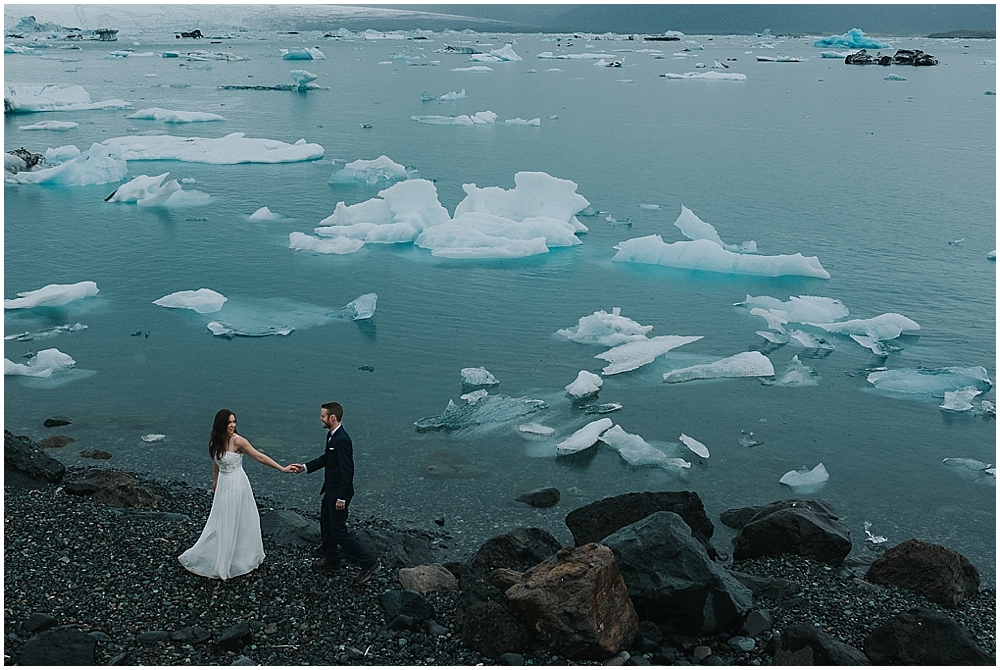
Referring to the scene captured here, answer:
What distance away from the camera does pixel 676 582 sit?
619cm

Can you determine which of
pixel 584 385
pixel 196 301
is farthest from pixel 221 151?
pixel 584 385

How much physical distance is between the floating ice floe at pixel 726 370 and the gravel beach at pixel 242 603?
4.04 meters

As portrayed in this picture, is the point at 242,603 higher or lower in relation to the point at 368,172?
higher

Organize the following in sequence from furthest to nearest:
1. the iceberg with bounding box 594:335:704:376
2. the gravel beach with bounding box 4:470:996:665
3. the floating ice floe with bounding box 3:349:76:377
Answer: the iceberg with bounding box 594:335:704:376, the floating ice floe with bounding box 3:349:76:377, the gravel beach with bounding box 4:470:996:665

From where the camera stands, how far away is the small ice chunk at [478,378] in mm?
10914

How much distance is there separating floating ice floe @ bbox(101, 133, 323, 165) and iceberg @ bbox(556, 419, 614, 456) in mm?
17108

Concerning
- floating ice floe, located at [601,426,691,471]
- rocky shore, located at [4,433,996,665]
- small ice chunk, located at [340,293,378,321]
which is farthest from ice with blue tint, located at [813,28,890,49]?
rocky shore, located at [4,433,996,665]

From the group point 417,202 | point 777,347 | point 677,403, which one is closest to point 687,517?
point 677,403

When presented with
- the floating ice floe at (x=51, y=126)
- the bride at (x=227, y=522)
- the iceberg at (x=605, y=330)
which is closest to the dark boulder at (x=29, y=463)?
the bride at (x=227, y=522)

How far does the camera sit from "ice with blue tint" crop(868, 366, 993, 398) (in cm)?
1112

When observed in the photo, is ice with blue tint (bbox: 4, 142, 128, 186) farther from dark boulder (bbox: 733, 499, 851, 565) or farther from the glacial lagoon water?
dark boulder (bbox: 733, 499, 851, 565)

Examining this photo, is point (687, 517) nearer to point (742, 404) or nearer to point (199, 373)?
point (742, 404)

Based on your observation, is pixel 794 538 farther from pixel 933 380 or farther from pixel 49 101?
pixel 49 101

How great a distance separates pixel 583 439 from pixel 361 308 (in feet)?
16.0
